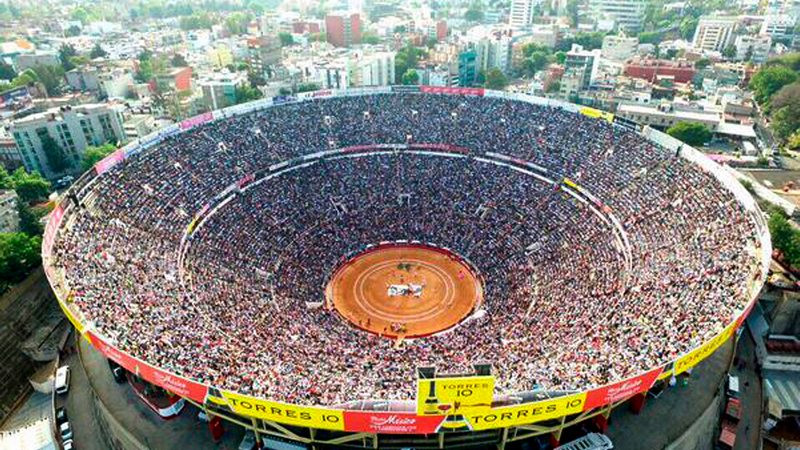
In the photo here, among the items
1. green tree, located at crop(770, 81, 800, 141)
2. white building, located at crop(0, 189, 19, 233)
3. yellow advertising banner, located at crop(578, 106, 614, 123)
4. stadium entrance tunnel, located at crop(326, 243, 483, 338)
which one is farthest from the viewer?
green tree, located at crop(770, 81, 800, 141)

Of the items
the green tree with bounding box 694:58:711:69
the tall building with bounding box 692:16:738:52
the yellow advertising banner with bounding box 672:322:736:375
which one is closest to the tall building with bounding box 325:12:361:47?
the green tree with bounding box 694:58:711:69

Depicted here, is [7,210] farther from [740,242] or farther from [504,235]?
[740,242]

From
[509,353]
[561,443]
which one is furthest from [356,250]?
[561,443]

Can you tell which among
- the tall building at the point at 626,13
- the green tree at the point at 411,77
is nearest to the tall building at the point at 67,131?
the green tree at the point at 411,77

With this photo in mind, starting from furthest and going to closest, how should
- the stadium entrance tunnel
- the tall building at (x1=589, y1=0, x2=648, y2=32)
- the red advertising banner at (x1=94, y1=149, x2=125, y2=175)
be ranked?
the tall building at (x1=589, y1=0, x2=648, y2=32) < the red advertising banner at (x1=94, y1=149, x2=125, y2=175) < the stadium entrance tunnel

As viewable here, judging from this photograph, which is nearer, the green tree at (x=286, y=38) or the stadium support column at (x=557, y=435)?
the stadium support column at (x=557, y=435)

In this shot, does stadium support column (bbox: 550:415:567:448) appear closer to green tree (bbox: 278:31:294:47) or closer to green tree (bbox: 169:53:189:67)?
green tree (bbox: 169:53:189:67)

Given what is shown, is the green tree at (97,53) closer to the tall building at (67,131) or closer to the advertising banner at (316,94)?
the tall building at (67,131)
